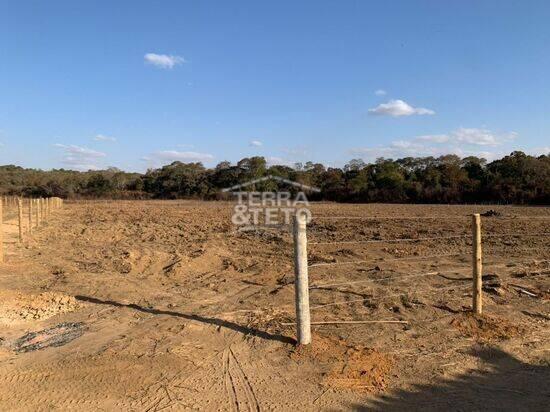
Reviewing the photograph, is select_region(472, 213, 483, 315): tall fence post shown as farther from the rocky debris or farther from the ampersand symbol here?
the ampersand symbol

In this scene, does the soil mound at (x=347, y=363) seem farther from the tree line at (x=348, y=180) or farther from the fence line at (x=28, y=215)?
the tree line at (x=348, y=180)

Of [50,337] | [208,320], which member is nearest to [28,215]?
[50,337]

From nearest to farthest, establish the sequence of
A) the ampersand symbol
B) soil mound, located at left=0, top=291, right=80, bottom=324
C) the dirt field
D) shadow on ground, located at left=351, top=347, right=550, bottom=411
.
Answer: shadow on ground, located at left=351, top=347, right=550, bottom=411
the dirt field
soil mound, located at left=0, top=291, right=80, bottom=324
the ampersand symbol

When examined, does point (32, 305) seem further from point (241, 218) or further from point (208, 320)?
point (241, 218)

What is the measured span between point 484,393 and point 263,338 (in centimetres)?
217

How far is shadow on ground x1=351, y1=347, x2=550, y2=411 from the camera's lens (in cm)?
330

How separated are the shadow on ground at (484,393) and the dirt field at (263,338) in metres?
0.02

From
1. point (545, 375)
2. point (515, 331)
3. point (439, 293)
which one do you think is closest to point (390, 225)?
point (439, 293)

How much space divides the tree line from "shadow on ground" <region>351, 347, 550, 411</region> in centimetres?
3503

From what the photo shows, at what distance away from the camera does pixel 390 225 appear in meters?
16.9

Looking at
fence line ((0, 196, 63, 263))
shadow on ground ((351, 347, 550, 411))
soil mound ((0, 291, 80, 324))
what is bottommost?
shadow on ground ((351, 347, 550, 411))

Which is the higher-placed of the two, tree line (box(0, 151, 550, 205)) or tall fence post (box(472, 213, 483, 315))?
tree line (box(0, 151, 550, 205))

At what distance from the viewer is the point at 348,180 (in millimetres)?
53250

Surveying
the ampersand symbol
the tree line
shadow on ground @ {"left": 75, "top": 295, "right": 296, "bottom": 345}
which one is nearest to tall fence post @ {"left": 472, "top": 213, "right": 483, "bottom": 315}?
shadow on ground @ {"left": 75, "top": 295, "right": 296, "bottom": 345}
